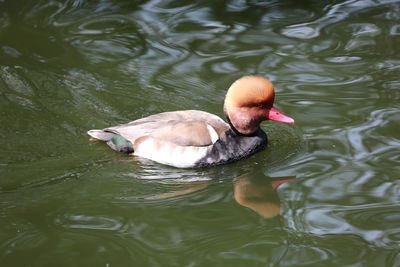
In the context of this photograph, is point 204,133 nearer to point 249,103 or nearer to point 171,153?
point 171,153

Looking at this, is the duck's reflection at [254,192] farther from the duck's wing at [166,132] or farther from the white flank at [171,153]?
the duck's wing at [166,132]

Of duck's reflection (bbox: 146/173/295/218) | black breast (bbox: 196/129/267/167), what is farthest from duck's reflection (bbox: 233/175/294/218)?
black breast (bbox: 196/129/267/167)

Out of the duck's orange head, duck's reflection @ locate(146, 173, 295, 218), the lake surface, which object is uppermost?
the duck's orange head

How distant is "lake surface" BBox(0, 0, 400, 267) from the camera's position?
202 inches

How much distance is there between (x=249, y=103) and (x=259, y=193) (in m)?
1.11

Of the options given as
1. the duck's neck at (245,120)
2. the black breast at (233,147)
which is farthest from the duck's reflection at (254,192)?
the duck's neck at (245,120)

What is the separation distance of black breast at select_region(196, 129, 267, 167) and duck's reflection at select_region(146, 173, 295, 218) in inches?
14.3

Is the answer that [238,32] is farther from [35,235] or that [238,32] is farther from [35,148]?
[35,235]

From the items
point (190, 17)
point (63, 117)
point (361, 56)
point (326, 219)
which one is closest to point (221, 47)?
point (190, 17)

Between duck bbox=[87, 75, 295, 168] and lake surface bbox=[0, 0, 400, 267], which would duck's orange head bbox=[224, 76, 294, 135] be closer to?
duck bbox=[87, 75, 295, 168]

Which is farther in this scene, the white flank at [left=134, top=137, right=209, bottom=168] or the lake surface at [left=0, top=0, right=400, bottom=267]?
the white flank at [left=134, top=137, right=209, bottom=168]

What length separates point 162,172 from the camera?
21.8 feet

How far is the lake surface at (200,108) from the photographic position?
5141 mm

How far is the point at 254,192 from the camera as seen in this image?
616cm
